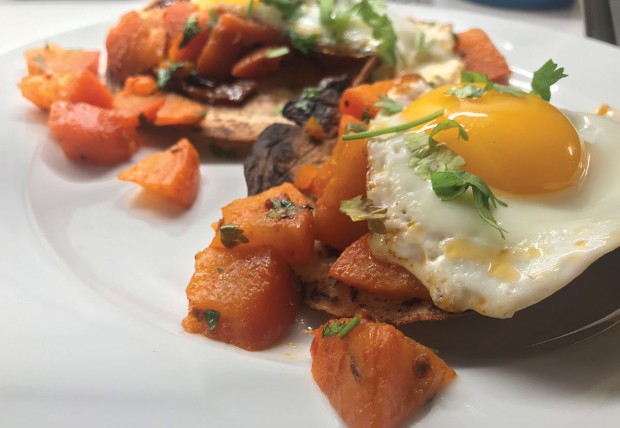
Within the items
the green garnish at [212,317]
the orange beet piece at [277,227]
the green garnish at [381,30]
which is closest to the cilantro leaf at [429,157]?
the orange beet piece at [277,227]

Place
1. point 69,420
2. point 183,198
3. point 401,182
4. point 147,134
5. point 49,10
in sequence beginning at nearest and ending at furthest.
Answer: point 69,420 < point 401,182 < point 183,198 < point 147,134 < point 49,10

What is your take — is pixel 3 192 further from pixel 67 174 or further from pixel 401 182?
pixel 401 182

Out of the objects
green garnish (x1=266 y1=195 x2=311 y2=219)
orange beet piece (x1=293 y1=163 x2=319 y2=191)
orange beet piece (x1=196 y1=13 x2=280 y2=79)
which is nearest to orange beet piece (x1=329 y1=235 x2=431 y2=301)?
green garnish (x1=266 y1=195 x2=311 y2=219)

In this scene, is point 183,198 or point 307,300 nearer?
point 307,300

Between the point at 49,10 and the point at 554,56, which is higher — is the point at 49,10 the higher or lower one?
the higher one

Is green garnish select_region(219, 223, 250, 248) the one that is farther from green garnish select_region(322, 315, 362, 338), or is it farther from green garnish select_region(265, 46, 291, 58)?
green garnish select_region(265, 46, 291, 58)

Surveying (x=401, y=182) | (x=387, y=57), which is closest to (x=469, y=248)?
(x=401, y=182)

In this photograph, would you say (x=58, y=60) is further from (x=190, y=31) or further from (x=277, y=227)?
(x=277, y=227)
